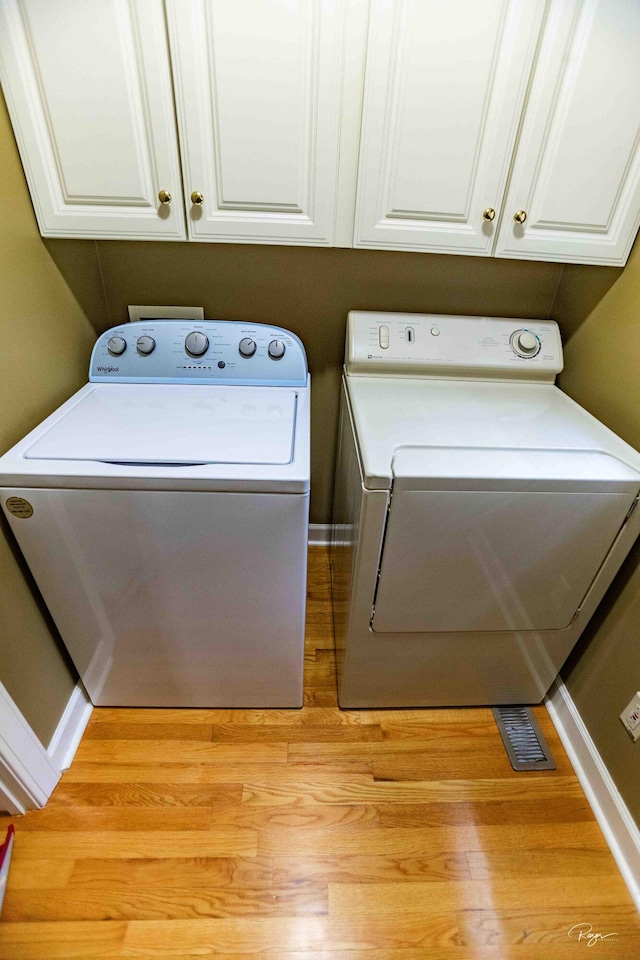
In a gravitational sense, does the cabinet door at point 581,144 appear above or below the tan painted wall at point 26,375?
above

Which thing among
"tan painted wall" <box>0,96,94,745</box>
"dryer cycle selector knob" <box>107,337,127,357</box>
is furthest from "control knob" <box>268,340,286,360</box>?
"tan painted wall" <box>0,96,94,745</box>

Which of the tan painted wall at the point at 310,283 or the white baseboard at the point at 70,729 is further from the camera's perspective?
the tan painted wall at the point at 310,283

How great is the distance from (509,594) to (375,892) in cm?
80

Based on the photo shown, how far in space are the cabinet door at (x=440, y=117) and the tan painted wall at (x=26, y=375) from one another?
2.75 feet

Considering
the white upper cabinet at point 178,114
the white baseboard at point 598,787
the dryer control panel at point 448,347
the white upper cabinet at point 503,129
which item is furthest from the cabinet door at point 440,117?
the white baseboard at point 598,787

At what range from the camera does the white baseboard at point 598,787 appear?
1.16m

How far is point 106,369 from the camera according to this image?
1.44m

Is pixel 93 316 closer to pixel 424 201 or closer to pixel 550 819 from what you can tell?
pixel 424 201

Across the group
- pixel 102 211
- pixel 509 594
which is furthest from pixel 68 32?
pixel 509 594

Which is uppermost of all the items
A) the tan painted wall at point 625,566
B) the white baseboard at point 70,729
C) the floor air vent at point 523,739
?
the tan painted wall at point 625,566

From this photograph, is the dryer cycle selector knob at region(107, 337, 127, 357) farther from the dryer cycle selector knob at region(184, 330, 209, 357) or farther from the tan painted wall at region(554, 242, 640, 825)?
the tan painted wall at region(554, 242, 640, 825)

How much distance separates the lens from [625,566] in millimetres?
1250

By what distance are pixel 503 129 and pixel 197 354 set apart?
39.4 inches

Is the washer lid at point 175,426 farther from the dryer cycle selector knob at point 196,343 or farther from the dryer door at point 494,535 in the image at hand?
the dryer door at point 494,535
